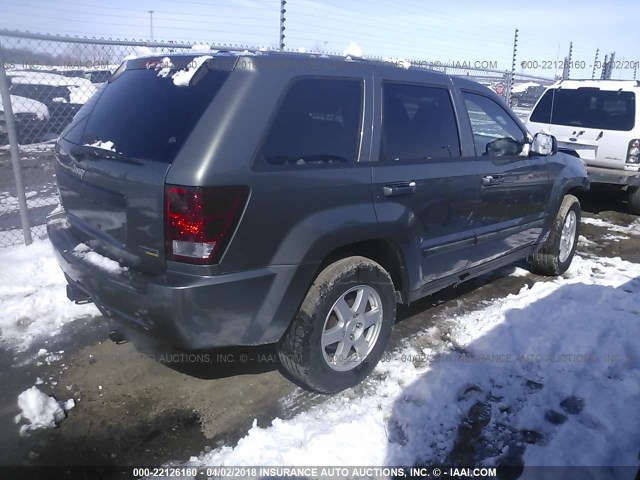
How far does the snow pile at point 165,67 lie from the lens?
271 centimetres

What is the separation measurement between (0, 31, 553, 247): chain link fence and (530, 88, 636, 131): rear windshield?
204 centimetres

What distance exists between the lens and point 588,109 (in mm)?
7793

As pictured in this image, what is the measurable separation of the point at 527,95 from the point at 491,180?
23.1 metres

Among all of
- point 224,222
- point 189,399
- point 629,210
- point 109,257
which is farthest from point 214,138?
point 629,210

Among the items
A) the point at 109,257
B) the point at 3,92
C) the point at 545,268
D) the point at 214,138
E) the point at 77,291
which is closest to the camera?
the point at 214,138

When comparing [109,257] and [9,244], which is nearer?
[109,257]

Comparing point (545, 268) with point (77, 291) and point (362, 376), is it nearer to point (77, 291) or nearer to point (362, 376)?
point (362, 376)

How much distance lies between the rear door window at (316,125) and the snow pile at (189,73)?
0.46m

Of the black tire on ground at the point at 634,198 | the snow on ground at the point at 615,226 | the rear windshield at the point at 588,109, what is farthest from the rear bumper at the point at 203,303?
the black tire on ground at the point at 634,198

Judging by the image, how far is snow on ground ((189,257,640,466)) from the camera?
101 inches

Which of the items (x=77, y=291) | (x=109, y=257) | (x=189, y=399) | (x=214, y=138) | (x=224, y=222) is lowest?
(x=189, y=399)

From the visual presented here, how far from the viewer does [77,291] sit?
3246 millimetres

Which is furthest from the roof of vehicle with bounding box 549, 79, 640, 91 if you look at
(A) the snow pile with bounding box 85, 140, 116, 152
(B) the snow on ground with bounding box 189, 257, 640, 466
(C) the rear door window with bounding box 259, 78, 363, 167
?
(A) the snow pile with bounding box 85, 140, 116, 152

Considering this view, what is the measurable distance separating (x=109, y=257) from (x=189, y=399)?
3.20ft
